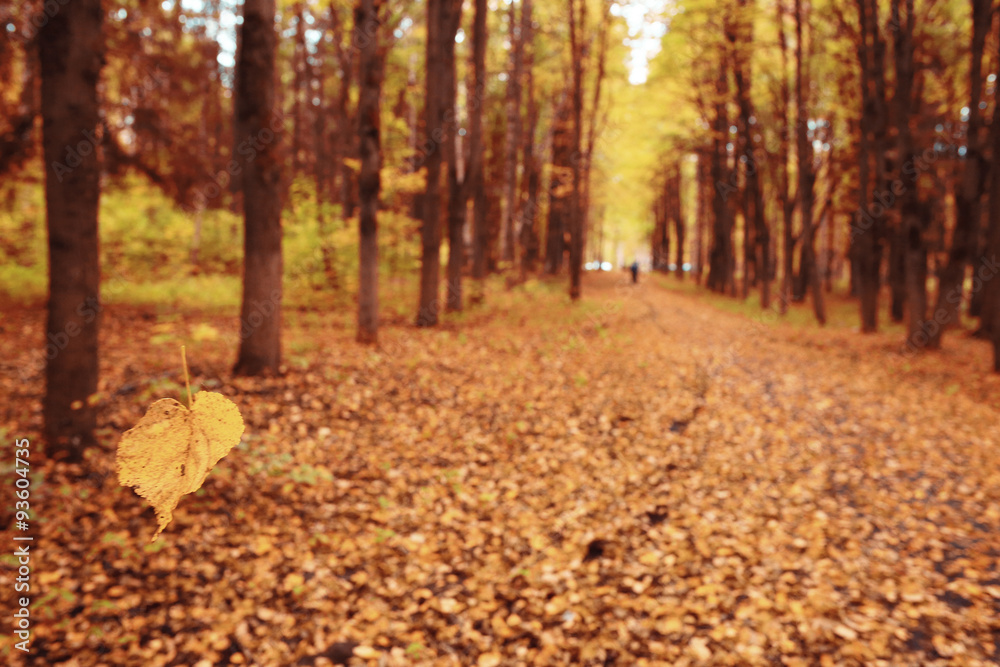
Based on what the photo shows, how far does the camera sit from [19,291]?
11.2 metres

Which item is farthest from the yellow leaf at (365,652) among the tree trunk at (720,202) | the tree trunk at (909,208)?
the tree trunk at (720,202)

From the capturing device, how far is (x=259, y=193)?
7.11 meters

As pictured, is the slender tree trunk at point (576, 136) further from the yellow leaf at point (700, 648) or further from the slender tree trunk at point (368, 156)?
the yellow leaf at point (700, 648)

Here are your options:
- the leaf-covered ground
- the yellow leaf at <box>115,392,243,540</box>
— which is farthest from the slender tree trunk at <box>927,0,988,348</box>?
the yellow leaf at <box>115,392,243,540</box>

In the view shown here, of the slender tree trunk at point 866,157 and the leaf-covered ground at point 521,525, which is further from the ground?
the slender tree trunk at point 866,157

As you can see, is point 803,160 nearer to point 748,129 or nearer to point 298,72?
→ point 748,129

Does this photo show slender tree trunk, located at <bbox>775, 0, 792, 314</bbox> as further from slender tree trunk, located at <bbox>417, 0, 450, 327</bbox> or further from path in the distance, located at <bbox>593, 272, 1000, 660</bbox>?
slender tree trunk, located at <bbox>417, 0, 450, 327</bbox>

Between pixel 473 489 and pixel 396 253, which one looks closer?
pixel 473 489

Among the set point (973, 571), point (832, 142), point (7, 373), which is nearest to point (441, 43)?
point (7, 373)

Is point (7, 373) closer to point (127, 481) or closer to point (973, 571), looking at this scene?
point (127, 481)

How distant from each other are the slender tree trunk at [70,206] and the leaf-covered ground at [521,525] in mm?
787

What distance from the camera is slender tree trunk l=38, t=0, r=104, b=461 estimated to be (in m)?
4.58

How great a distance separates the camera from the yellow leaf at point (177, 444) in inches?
38.4

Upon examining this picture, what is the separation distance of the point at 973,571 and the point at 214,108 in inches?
1025
